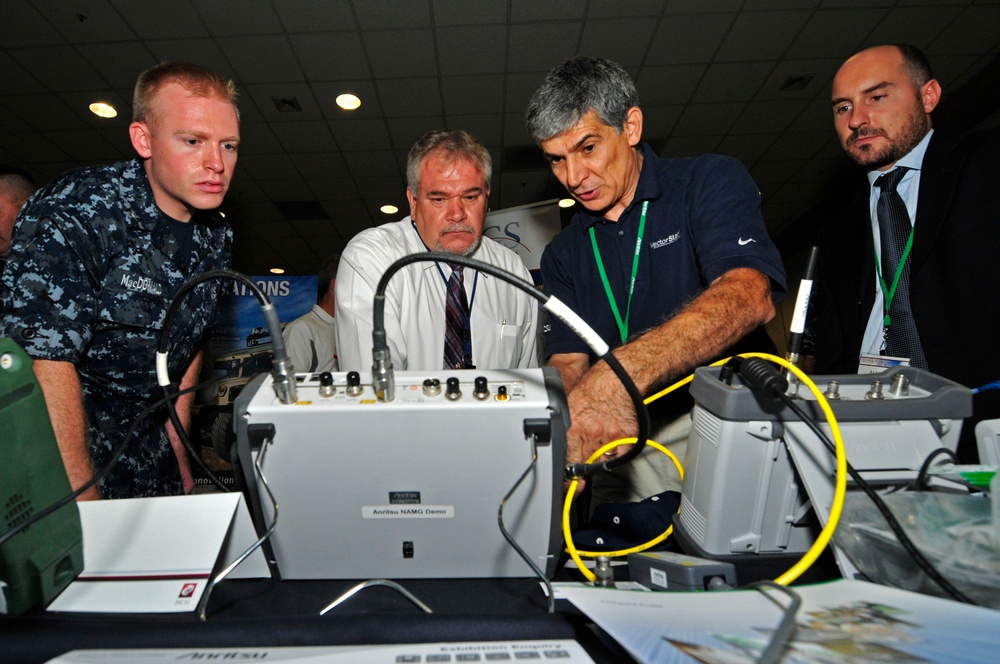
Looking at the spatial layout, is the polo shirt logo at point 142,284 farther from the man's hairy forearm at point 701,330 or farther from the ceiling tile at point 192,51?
the ceiling tile at point 192,51

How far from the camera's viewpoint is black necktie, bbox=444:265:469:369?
1.70 m

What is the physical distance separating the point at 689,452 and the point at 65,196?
1451 mm

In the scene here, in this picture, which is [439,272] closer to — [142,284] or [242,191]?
[142,284]

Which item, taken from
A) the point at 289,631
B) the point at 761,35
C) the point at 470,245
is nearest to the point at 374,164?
the point at 761,35

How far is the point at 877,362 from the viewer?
1.52m

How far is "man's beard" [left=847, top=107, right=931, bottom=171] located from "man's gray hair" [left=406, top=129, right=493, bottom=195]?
1.28m

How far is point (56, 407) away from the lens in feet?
3.43

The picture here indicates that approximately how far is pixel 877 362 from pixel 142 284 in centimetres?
202

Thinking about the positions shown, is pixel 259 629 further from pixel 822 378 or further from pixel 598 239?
pixel 598 239

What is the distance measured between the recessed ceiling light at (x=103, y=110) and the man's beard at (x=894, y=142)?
A: 17.1 feet

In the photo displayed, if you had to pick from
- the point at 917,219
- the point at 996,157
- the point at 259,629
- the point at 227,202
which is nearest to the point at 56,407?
the point at 259,629

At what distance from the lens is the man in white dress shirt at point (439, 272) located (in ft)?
5.28

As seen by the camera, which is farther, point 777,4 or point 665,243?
point 777,4

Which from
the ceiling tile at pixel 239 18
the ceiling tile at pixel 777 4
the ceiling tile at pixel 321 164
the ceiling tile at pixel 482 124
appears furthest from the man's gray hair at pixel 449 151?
the ceiling tile at pixel 321 164
